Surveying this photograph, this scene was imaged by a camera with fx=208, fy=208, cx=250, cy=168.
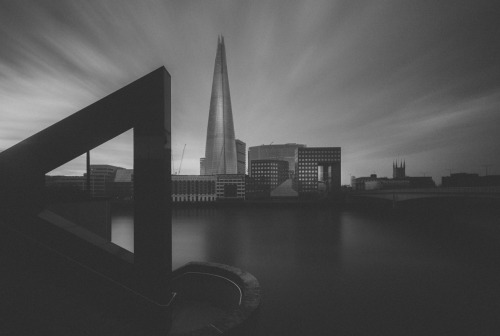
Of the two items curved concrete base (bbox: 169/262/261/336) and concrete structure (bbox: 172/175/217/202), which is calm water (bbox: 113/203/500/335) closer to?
curved concrete base (bbox: 169/262/261/336)

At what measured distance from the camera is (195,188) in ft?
444

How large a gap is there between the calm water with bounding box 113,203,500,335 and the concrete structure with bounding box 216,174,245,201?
99434 mm

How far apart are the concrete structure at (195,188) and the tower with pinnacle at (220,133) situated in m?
15.1

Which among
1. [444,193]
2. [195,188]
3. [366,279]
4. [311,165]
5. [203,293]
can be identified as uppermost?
[311,165]

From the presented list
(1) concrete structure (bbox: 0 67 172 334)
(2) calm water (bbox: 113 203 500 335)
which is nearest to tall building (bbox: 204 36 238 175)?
(2) calm water (bbox: 113 203 500 335)

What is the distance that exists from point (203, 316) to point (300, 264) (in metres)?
10.6

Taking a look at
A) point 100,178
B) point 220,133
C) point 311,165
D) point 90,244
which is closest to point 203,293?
point 90,244

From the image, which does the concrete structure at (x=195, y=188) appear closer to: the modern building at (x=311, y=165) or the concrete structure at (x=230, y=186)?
the concrete structure at (x=230, y=186)

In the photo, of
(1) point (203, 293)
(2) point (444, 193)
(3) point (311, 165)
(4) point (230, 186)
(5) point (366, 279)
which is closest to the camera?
(1) point (203, 293)

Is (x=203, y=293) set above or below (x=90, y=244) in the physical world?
below

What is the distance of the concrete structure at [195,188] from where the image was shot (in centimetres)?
13212

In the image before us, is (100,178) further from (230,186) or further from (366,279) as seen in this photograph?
(366,279)

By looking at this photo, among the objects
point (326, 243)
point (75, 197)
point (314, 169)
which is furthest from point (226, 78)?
point (75, 197)

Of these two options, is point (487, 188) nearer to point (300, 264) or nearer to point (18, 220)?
point (300, 264)
